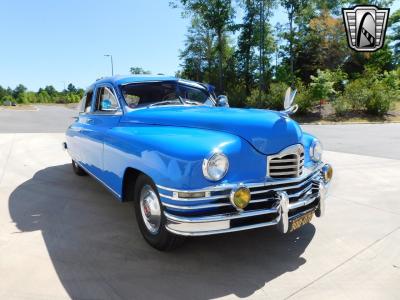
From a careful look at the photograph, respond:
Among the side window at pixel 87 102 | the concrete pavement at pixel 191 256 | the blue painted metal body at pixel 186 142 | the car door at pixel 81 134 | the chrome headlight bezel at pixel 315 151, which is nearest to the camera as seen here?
the concrete pavement at pixel 191 256

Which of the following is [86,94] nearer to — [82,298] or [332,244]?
[82,298]

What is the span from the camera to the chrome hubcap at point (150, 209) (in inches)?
128

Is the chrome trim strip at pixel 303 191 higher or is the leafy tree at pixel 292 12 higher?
the leafy tree at pixel 292 12

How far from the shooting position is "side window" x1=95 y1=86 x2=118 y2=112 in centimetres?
435

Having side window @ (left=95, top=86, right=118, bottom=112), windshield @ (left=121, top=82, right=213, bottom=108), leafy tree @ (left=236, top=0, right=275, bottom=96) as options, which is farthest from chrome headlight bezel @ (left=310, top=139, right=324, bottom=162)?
leafy tree @ (left=236, top=0, right=275, bottom=96)

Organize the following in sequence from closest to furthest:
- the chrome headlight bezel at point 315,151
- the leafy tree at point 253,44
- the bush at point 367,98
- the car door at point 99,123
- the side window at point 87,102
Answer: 1. the chrome headlight bezel at point 315,151
2. the car door at point 99,123
3. the side window at point 87,102
4. the bush at point 367,98
5. the leafy tree at point 253,44

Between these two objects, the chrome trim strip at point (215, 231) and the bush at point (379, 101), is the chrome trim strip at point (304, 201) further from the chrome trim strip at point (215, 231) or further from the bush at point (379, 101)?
the bush at point (379, 101)

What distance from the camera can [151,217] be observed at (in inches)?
132

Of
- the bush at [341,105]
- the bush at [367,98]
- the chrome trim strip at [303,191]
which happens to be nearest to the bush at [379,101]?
the bush at [367,98]

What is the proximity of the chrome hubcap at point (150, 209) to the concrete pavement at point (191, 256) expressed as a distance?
0.24m

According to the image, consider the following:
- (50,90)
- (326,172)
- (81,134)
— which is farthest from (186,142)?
(50,90)

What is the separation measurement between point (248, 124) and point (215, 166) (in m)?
0.61

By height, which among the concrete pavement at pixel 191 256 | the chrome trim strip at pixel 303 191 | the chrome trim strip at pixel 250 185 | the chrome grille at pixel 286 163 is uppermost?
the chrome grille at pixel 286 163

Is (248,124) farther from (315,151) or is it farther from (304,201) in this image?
(315,151)
